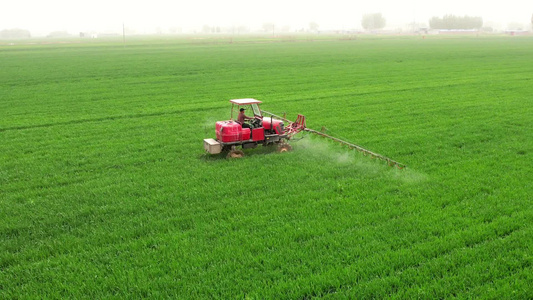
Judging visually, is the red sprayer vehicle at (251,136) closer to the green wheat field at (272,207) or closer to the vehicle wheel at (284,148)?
the vehicle wheel at (284,148)

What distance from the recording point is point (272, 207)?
10242mm

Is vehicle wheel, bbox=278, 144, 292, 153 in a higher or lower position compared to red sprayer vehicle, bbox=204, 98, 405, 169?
lower

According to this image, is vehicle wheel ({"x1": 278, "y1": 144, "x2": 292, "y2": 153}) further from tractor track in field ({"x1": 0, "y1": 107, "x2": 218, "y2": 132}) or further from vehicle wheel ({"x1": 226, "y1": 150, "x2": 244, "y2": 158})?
tractor track in field ({"x1": 0, "y1": 107, "x2": 218, "y2": 132})

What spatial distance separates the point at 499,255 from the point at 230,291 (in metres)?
4.72

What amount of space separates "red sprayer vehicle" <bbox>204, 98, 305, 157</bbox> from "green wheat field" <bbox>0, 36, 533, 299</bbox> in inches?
17.3

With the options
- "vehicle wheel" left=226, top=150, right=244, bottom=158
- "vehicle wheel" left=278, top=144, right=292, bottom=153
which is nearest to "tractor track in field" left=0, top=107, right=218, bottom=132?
"vehicle wheel" left=226, top=150, right=244, bottom=158

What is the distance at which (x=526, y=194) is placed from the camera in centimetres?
1064

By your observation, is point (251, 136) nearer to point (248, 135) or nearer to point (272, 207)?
point (248, 135)

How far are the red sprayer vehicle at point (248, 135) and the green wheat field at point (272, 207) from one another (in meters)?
0.44

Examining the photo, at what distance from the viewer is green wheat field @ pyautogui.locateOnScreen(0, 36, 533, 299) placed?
294 inches

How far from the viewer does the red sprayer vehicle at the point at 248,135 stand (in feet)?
44.9

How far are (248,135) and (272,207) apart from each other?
165 inches

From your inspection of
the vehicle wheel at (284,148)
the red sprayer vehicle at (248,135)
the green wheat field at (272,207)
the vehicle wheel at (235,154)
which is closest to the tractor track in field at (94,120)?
the green wheat field at (272,207)

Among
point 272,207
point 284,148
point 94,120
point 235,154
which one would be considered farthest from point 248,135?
point 94,120
